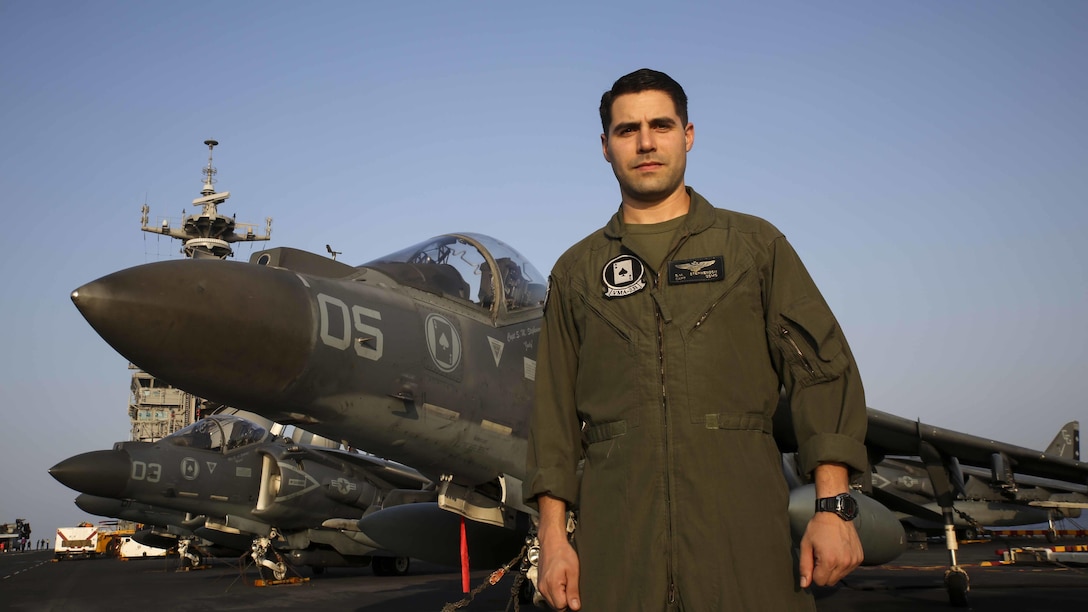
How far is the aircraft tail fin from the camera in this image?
35.2 meters

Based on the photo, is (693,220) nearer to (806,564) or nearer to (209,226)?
(806,564)

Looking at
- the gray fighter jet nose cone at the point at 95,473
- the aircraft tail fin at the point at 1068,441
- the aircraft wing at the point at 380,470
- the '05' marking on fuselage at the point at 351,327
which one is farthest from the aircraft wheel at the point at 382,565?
the aircraft tail fin at the point at 1068,441

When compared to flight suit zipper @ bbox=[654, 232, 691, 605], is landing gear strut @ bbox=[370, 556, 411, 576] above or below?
below

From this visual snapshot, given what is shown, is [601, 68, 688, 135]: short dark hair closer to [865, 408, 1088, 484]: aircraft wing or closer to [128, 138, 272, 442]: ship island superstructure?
[865, 408, 1088, 484]: aircraft wing

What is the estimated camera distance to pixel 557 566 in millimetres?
2355

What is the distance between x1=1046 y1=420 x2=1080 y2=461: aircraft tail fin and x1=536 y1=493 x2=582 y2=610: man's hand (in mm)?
39641

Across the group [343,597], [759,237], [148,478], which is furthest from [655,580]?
[148,478]

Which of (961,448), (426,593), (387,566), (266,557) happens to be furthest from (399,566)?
(961,448)

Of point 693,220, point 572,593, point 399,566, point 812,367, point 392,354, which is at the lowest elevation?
point 399,566

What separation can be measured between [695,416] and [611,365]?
0.30 m

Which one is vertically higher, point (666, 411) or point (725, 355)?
point (725, 355)

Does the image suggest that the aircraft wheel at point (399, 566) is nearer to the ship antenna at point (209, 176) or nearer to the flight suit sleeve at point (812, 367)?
the flight suit sleeve at point (812, 367)

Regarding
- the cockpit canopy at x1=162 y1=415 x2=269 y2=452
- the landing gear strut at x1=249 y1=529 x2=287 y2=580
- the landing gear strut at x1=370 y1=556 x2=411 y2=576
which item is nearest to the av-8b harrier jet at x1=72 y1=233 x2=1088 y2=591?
the cockpit canopy at x1=162 y1=415 x2=269 y2=452

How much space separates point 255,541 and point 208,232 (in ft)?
140
